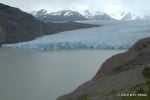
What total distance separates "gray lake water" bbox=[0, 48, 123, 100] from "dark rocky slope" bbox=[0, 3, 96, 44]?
1539cm

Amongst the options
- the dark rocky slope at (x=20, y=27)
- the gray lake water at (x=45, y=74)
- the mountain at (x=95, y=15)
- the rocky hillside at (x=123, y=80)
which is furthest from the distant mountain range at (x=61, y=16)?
the rocky hillside at (x=123, y=80)

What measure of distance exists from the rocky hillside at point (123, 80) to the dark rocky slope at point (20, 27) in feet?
100.0

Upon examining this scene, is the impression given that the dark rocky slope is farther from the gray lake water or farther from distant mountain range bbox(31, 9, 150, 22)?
distant mountain range bbox(31, 9, 150, 22)

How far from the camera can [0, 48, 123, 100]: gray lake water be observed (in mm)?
12961

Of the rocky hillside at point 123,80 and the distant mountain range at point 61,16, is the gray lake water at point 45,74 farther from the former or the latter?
the distant mountain range at point 61,16

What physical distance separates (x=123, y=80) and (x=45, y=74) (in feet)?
31.4

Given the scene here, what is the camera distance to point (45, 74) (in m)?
17.0

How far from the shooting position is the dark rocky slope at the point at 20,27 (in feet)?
136

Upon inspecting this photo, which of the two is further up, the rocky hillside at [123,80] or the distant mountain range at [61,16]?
the distant mountain range at [61,16]

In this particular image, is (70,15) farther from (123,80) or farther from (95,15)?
(123,80)

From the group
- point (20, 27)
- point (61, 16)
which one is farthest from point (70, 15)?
point (20, 27)

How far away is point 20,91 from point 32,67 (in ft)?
21.3

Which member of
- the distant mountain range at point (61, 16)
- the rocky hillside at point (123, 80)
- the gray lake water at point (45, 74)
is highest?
the distant mountain range at point (61, 16)

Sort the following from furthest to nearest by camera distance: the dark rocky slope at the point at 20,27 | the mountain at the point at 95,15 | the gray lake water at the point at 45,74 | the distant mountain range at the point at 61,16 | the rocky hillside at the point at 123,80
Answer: the mountain at the point at 95,15
the distant mountain range at the point at 61,16
the dark rocky slope at the point at 20,27
the gray lake water at the point at 45,74
the rocky hillside at the point at 123,80
